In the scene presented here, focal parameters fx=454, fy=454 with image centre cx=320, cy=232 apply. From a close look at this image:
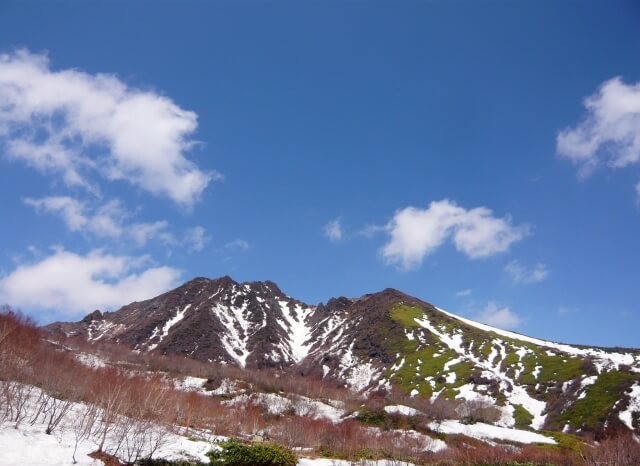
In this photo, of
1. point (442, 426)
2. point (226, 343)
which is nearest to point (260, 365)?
point (226, 343)

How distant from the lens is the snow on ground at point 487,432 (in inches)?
2314

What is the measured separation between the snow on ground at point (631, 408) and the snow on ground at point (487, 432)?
Answer: 96.5ft

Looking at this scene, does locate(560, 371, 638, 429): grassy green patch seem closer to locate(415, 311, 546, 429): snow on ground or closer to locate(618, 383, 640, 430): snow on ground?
locate(618, 383, 640, 430): snow on ground

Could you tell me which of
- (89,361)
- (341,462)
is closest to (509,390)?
(341,462)

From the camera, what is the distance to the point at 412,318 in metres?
190

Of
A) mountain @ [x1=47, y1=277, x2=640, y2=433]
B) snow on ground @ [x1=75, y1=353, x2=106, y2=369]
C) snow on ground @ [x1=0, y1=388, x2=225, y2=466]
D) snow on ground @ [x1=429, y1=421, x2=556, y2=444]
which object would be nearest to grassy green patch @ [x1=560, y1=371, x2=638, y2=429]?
mountain @ [x1=47, y1=277, x2=640, y2=433]

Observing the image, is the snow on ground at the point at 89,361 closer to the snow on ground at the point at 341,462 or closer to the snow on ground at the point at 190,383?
the snow on ground at the point at 190,383

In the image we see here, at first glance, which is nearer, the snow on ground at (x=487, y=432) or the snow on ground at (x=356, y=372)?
the snow on ground at (x=487, y=432)

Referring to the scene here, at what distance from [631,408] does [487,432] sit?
Answer: 134 feet

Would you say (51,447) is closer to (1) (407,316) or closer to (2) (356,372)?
(2) (356,372)

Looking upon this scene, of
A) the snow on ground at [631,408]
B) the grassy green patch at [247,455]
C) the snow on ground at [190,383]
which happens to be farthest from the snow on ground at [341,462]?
the snow on ground at [631,408]

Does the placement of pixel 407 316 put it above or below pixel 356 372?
above

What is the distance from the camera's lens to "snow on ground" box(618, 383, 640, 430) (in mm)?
80375

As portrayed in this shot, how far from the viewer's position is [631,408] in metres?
83.6
